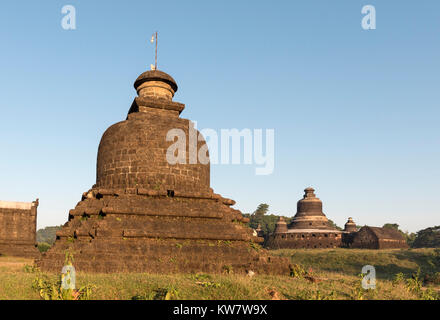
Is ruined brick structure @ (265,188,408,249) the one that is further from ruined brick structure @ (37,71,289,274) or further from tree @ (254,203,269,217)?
ruined brick structure @ (37,71,289,274)

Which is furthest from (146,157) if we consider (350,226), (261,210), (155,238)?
(261,210)

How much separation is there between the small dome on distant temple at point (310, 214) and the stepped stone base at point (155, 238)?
38.3 metres

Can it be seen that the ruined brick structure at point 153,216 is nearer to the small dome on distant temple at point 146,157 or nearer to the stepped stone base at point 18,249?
the small dome on distant temple at point 146,157

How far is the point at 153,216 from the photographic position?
13.2 m

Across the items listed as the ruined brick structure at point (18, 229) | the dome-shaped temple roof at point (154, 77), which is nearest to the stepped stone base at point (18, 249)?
the ruined brick structure at point (18, 229)

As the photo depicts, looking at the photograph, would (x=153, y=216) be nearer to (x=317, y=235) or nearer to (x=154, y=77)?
(x=154, y=77)

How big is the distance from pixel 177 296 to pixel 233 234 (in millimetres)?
6126

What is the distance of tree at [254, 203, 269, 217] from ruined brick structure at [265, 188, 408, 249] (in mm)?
30822

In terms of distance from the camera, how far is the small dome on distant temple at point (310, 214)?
166 feet

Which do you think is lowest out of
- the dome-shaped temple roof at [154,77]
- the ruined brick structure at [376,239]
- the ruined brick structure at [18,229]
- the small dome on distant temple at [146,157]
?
the ruined brick structure at [376,239]

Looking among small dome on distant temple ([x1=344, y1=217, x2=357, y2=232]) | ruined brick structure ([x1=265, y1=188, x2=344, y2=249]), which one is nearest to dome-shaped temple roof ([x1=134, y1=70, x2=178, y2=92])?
ruined brick structure ([x1=265, y1=188, x2=344, y2=249])

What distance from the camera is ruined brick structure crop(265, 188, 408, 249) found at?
46.4 metres
